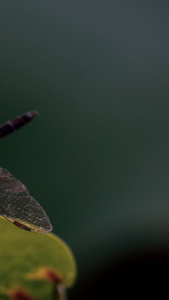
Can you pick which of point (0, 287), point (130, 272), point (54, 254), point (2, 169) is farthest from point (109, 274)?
point (2, 169)

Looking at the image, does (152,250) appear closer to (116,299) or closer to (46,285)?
(116,299)

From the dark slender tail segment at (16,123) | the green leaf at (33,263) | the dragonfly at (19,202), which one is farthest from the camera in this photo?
the dark slender tail segment at (16,123)

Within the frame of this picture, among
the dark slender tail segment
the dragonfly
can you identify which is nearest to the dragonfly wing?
the dragonfly

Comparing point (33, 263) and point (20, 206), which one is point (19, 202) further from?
point (33, 263)

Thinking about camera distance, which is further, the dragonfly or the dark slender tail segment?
the dark slender tail segment

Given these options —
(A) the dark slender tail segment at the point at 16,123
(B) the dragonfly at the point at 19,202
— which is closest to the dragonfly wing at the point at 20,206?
(B) the dragonfly at the point at 19,202

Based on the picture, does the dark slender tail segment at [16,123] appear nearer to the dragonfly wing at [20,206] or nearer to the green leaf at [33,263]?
the dragonfly wing at [20,206]

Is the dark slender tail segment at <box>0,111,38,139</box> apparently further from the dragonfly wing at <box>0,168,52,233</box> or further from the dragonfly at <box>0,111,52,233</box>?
the dragonfly wing at <box>0,168,52,233</box>
